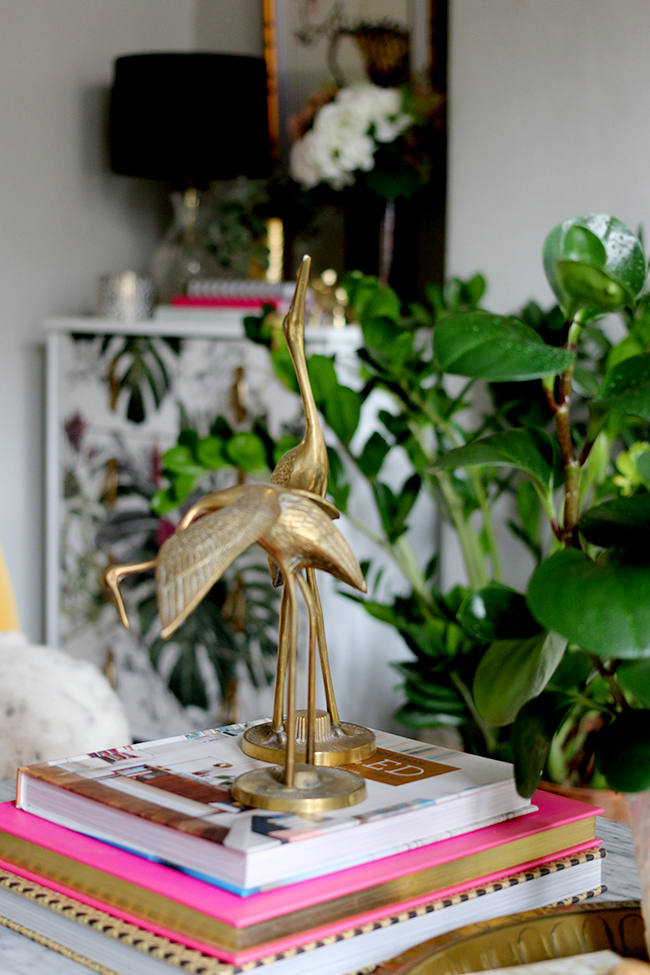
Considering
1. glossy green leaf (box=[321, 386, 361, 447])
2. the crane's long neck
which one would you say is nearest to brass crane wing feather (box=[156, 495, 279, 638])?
the crane's long neck

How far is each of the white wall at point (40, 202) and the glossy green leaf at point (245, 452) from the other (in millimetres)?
1237

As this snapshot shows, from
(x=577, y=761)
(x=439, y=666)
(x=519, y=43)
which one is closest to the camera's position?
(x=439, y=666)

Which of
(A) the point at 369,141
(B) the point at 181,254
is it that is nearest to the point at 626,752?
(A) the point at 369,141

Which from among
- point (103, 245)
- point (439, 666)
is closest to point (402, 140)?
point (103, 245)

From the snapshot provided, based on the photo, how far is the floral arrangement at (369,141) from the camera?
241cm

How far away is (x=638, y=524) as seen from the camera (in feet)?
1.98

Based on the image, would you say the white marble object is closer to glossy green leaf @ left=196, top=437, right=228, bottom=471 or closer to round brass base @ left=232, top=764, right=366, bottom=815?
round brass base @ left=232, top=764, right=366, bottom=815

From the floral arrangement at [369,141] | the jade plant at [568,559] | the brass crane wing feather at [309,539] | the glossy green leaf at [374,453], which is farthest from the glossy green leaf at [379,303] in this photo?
the brass crane wing feather at [309,539]

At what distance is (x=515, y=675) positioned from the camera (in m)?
0.65

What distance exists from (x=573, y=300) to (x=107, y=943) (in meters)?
0.43

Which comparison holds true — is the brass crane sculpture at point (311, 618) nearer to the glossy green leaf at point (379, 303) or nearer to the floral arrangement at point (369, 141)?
the glossy green leaf at point (379, 303)

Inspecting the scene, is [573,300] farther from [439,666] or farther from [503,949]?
[439,666]

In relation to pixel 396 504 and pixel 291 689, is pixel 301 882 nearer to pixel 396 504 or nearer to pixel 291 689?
pixel 291 689

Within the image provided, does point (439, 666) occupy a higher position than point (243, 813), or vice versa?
point (243, 813)
